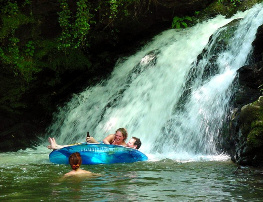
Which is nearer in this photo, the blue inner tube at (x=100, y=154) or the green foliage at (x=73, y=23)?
the blue inner tube at (x=100, y=154)

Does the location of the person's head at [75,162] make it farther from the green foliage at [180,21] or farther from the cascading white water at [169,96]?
A: the green foliage at [180,21]

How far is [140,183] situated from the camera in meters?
6.76

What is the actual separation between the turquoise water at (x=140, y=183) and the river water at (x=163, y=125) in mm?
13

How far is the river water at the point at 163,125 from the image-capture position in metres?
6.27

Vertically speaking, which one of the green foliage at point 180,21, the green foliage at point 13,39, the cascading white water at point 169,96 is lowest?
the cascading white water at point 169,96

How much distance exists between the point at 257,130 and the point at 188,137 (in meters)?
3.13

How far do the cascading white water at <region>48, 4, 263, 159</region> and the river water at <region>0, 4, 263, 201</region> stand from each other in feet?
0.10

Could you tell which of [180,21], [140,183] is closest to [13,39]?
[180,21]

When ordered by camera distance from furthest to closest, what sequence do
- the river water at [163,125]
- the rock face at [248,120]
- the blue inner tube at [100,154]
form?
the blue inner tube at [100,154], the rock face at [248,120], the river water at [163,125]

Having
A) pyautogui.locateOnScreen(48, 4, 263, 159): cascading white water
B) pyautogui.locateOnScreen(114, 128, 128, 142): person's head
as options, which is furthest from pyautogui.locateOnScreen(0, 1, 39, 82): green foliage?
pyautogui.locateOnScreen(114, 128, 128, 142): person's head

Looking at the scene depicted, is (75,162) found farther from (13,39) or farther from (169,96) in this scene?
(13,39)

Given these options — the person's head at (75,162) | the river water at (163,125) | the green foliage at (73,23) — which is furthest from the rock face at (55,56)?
the person's head at (75,162)

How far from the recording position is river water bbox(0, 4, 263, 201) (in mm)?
6266

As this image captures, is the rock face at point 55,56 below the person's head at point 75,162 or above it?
above
